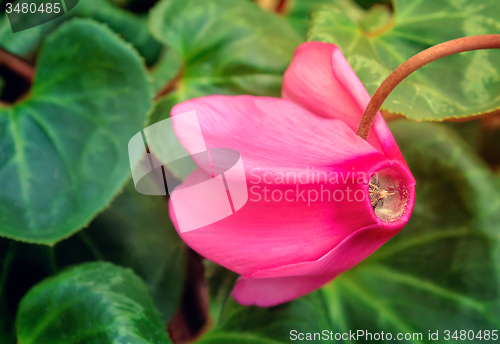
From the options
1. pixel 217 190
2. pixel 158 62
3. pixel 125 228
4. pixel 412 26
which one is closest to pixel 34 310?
pixel 125 228

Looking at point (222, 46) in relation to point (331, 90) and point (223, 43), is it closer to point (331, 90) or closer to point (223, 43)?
point (223, 43)

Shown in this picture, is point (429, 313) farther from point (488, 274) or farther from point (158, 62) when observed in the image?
point (158, 62)

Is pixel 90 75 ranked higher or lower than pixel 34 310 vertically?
higher

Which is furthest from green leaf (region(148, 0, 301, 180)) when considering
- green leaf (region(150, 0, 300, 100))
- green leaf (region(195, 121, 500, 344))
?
green leaf (region(195, 121, 500, 344))

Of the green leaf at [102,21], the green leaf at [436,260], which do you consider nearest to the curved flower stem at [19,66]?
the green leaf at [102,21]

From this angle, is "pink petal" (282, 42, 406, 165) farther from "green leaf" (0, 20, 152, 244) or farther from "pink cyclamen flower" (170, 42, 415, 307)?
"green leaf" (0, 20, 152, 244)

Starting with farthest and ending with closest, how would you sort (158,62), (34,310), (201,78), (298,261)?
(158,62) < (201,78) < (34,310) < (298,261)

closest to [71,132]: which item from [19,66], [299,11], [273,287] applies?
[19,66]
